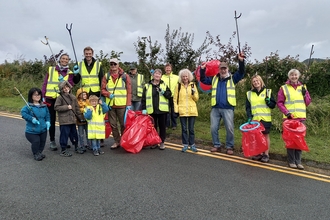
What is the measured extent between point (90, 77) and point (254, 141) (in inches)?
144

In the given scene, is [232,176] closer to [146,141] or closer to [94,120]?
[146,141]

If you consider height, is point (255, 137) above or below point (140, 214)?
above

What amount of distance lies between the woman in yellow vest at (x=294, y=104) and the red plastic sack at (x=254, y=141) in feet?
1.73

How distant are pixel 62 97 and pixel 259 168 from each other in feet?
13.4

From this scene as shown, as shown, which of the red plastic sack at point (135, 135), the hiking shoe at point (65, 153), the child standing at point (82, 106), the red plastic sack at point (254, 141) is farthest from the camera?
the child standing at point (82, 106)

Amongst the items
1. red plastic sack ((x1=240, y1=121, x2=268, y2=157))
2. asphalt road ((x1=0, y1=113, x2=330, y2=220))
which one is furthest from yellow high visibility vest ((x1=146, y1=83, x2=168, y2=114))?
red plastic sack ((x1=240, y1=121, x2=268, y2=157))

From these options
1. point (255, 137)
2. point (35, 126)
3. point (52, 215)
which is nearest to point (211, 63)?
point (255, 137)

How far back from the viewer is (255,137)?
17.3 feet

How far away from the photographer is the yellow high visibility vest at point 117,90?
19.3ft

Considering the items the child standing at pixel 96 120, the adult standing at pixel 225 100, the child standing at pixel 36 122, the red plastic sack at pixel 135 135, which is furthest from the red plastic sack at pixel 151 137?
the child standing at pixel 36 122

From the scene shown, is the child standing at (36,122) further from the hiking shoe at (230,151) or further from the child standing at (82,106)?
the hiking shoe at (230,151)

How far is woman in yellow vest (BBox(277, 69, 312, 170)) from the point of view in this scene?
5.22 m

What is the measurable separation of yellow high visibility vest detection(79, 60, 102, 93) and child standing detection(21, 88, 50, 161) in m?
0.99

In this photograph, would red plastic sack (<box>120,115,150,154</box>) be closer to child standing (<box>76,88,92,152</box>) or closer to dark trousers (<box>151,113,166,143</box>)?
dark trousers (<box>151,113,166,143</box>)
